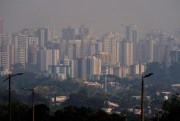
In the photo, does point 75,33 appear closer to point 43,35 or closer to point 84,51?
point 43,35

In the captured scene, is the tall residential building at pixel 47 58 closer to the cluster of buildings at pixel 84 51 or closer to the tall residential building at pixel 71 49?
the cluster of buildings at pixel 84 51

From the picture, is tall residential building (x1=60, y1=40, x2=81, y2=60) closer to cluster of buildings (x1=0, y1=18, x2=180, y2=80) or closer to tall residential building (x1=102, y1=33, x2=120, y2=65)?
cluster of buildings (x1=0, y1=18, x2=180, y2=80)

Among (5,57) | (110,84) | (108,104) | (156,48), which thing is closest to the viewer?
(108,104)

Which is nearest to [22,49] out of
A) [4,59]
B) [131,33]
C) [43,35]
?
[4,59]

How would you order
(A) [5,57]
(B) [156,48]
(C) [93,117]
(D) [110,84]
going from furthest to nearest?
(B) [156,48]
(A) [5,57]
(D) [110,84]
(C) [93,117]

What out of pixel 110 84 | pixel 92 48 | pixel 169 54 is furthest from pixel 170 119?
pixel 92 48

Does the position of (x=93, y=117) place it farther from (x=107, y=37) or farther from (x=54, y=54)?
(x=107, y=37)

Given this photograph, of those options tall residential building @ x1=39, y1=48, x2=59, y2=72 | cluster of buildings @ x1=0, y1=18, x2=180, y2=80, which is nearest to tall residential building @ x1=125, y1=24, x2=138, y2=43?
cluster of buildings @ x1=0, y1=18, x2=180, y2=80

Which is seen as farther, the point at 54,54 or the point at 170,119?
the point at 54,54
